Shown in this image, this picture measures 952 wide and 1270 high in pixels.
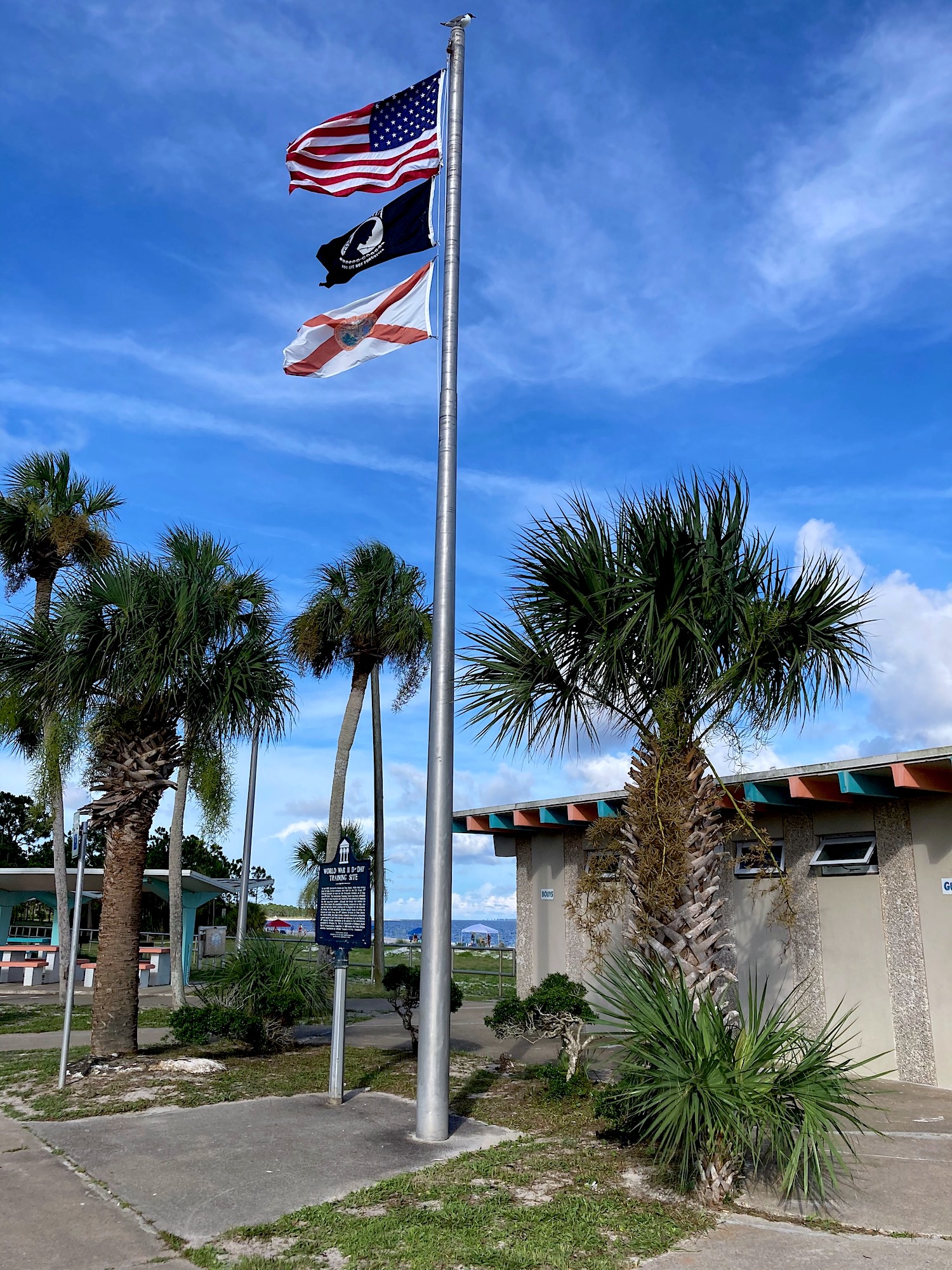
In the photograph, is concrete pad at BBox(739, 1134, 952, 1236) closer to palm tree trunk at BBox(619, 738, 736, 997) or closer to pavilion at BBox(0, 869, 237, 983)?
palm tree trunk at BBox(619, 738, 736, 997)

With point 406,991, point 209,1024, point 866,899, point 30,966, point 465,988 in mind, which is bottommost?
point 465,988

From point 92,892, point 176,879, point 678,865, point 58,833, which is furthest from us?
point 92,892

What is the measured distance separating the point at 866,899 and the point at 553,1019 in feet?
16.0

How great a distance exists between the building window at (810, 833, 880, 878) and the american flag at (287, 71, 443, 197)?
9.96 metres

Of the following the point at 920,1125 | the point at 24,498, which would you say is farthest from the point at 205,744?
the point at 24,498

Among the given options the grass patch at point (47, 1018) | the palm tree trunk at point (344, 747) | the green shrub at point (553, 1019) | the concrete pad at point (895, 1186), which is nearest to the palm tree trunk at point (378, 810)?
the palm tree trunk at point (344, 747)

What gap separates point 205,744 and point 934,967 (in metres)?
9.78

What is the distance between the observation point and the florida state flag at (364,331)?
943 centimetres

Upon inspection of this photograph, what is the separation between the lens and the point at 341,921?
998cm

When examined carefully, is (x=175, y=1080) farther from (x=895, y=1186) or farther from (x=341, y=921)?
(x=895, y=1186)

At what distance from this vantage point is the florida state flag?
9430mm

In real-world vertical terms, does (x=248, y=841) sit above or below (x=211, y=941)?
above

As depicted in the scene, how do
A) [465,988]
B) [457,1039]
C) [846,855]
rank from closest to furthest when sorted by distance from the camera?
[846,855] < [457,1039] < [465,988]

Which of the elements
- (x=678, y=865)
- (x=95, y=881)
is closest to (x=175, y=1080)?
(x=678, y=865)
